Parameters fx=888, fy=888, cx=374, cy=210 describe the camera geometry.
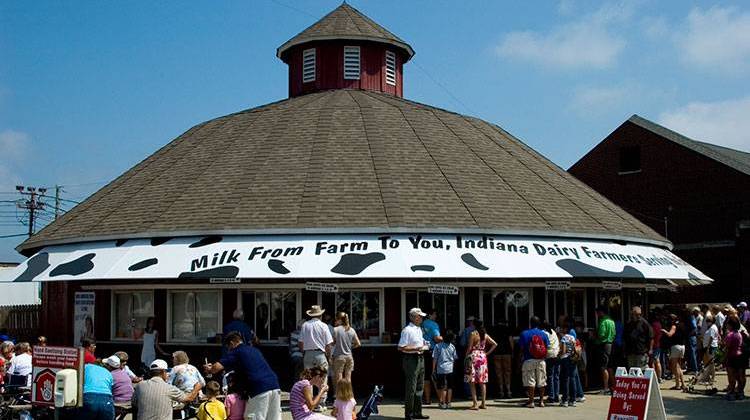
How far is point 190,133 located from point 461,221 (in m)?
10.9

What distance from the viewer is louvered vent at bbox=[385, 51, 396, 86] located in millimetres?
27828

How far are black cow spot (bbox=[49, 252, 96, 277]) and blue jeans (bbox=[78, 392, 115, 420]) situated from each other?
8.77 metres

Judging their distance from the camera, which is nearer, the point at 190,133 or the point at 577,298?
the point at 577,298

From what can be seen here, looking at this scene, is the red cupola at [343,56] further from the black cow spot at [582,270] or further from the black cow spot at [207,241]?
the black cow spot at [582,270]

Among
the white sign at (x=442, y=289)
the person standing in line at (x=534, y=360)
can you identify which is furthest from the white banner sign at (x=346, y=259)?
the person standing in line at (x=534, y=360)

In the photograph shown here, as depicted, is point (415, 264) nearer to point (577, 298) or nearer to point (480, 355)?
point (480, 355)

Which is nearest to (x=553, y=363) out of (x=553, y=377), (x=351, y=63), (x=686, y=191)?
(x=553, y=377)

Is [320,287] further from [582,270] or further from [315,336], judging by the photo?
[582,270]

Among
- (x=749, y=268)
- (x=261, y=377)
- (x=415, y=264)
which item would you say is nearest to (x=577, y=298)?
(x=415, y=264)

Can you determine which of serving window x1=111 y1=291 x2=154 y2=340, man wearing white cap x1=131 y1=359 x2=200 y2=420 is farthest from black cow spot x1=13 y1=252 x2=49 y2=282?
man wearing white cap x1=131 y1=359 x2=200 y2=420

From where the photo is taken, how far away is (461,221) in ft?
61.3

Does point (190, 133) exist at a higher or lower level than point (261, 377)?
higher

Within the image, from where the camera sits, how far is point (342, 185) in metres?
19.8

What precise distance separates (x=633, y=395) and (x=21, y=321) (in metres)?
24.3
